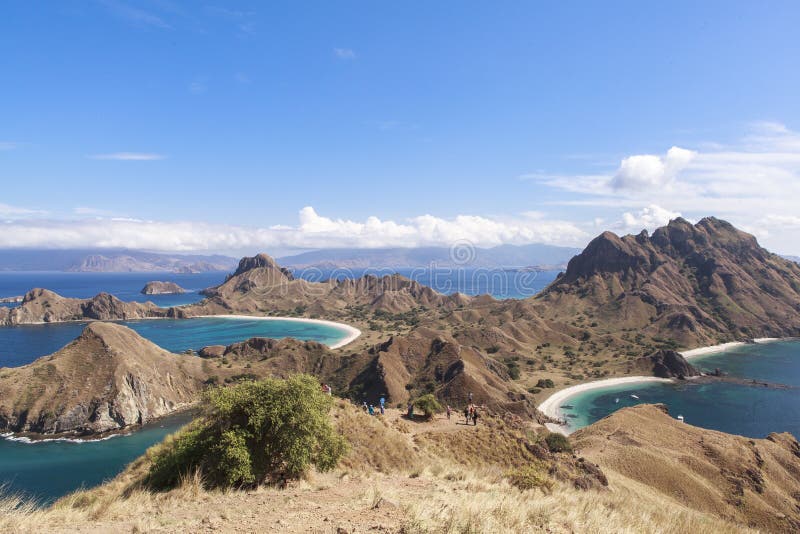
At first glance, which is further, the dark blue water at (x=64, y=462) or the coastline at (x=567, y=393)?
the coastline at (x=567, y=393)

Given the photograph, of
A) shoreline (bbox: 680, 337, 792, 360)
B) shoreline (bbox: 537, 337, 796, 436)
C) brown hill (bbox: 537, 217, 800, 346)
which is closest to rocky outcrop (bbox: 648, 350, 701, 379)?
shoreline (bbox: 537, 337, 796, 436)

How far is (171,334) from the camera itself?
166375 mm

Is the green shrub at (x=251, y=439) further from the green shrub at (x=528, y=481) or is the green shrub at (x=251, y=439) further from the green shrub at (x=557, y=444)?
the green shrub at (x=557, y=444)

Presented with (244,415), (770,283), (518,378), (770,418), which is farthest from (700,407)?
(770,283)

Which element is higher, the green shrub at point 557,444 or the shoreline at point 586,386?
the green shrub at point 557,444

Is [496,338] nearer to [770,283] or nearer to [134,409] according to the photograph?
[134,409]

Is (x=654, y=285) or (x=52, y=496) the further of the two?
(x=654, y=285)

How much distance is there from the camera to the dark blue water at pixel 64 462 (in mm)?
49844

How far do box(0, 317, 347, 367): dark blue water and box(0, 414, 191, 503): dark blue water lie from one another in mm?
72473

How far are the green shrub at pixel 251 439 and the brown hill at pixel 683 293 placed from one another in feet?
508

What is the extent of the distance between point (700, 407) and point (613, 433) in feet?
186

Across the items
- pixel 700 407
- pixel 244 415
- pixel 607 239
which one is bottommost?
pixel 700 407

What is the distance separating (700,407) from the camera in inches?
3529

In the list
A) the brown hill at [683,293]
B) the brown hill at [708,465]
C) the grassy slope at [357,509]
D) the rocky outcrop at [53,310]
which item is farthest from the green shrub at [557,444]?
the rocky outcrop at [53,310]
